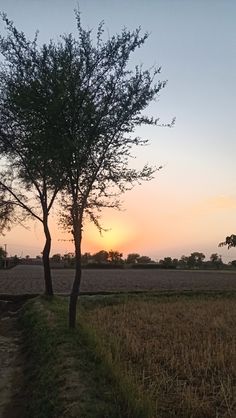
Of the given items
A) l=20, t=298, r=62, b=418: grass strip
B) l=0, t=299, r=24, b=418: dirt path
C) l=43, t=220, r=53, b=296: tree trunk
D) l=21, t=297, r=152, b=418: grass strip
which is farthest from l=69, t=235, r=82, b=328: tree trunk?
l=43, t=220, r=53, b=296: tree trunk

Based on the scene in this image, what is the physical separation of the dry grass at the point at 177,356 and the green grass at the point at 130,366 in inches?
0.6

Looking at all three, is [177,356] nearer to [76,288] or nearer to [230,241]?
[76,288]

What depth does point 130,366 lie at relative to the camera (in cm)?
1043

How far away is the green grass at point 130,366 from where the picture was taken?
7875 mm

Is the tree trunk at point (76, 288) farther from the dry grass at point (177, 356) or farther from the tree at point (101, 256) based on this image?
the tree at point (101, 256)

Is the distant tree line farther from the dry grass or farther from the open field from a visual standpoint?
the dry grass

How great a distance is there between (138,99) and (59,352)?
8.46 meters

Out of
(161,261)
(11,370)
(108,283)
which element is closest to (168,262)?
(161,261)

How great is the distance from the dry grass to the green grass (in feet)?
0.05

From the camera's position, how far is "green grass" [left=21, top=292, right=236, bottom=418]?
7.88 m

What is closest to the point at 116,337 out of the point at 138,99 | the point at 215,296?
the point at 138,99

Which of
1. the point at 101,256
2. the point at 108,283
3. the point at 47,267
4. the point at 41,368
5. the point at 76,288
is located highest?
the point at 101,256

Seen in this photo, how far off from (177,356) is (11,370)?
426cm

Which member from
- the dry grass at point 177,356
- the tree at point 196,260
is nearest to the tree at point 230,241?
the tree at point 196,260
